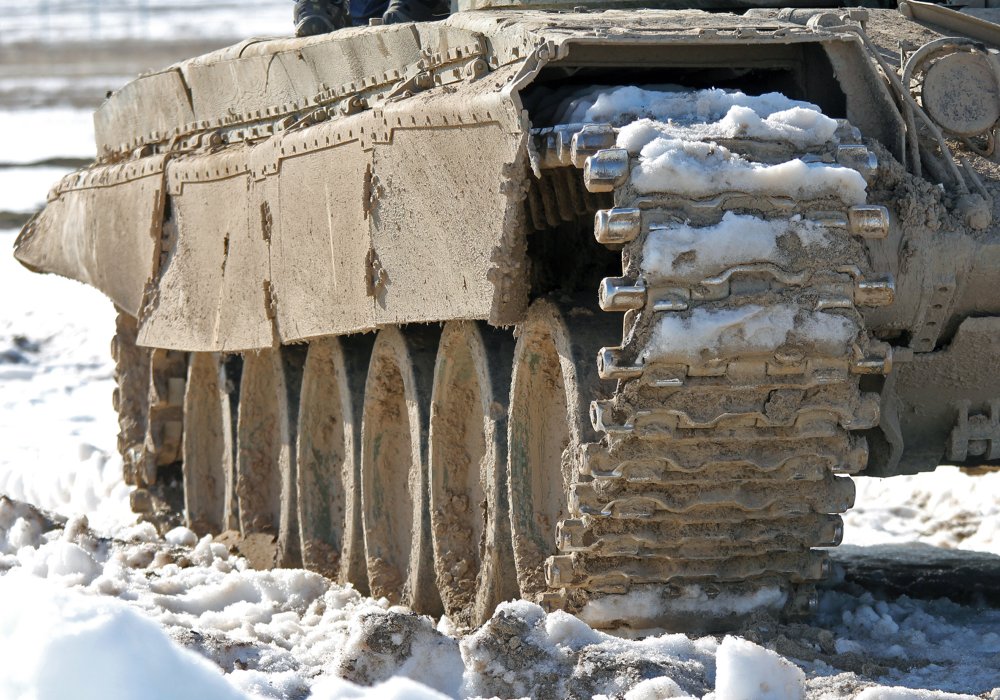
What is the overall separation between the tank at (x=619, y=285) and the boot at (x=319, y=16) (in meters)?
0.29

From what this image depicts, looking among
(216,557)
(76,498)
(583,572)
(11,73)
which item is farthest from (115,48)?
(583,572)

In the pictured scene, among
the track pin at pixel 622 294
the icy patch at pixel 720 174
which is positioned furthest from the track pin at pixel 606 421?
the icy patch at pixel 720 174

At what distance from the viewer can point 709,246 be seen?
14.0ft

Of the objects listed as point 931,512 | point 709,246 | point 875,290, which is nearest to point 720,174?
point 709,246

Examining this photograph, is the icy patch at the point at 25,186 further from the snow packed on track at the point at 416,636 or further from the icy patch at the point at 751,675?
the icy patch at the point at 751,675

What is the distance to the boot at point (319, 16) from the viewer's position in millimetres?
7145

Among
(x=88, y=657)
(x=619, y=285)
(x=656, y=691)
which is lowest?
(x=656, y=691)

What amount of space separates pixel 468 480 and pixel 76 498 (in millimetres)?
3779

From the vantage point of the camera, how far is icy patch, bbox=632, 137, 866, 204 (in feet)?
14.1

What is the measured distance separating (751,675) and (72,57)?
2950cm

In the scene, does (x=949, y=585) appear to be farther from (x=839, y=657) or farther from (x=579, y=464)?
(x=579, y=464)

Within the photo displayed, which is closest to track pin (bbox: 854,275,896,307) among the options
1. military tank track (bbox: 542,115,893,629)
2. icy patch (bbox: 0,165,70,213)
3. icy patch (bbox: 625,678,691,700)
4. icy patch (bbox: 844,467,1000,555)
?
military tank track (bbox: 542,115,893,629)

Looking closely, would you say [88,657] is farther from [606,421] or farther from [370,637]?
[606,421]

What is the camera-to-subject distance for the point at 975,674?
462 cm
